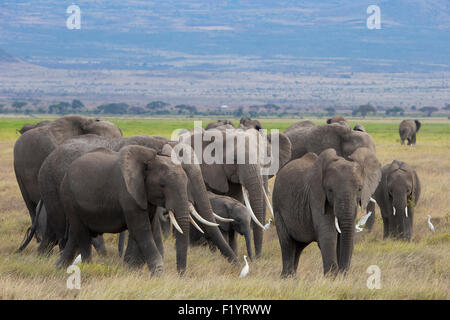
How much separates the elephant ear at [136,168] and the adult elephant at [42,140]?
3499 mm

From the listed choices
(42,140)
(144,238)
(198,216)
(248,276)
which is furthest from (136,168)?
(42,140)

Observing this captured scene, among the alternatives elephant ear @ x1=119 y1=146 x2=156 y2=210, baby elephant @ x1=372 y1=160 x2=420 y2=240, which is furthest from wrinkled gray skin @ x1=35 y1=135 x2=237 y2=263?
baby elephant @ x1=372 y1=160 x2=420 y2=240

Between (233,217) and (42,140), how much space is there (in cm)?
313

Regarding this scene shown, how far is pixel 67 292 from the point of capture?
7672 mm

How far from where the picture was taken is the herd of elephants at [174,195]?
8.48 m

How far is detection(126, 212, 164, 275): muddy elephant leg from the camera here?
873 cm

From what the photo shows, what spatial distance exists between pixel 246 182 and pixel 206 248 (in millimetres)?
1071

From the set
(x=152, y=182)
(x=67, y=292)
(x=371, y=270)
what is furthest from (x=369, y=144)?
(x=67, y=292)

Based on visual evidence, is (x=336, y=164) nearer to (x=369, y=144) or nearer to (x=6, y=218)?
(x=369, y=144)

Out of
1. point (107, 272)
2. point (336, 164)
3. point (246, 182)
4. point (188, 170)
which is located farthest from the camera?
point (246, 182)

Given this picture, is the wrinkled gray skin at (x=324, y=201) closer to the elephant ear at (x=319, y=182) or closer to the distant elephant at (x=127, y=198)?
the elephant ear at (x=319, y=182)

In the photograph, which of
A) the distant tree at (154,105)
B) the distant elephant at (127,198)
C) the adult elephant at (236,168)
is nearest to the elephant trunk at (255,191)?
the adult elephant at (236,168)

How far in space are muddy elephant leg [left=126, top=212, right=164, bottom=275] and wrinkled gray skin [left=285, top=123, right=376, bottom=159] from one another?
18.4ft

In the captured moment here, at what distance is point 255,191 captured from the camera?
11.1 metres
